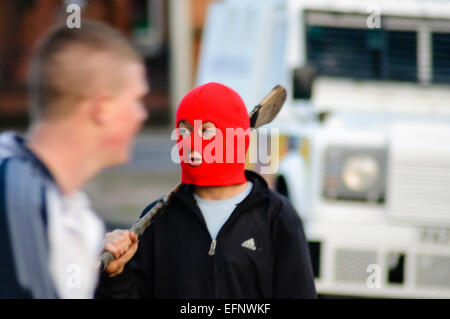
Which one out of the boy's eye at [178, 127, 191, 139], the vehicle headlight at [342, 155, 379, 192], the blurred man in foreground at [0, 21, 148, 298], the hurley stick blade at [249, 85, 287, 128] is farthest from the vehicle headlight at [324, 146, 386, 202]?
the blurred man in foreground at [0, 21, 148, 298]

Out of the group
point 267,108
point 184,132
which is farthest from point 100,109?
point 267,108

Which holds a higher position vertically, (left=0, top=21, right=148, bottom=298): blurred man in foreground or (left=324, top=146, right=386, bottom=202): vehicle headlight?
(left=0, top=21, right=148, bottom=298): blurred man in foreground

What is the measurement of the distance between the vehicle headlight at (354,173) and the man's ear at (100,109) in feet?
11.6

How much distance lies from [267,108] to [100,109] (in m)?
1.14

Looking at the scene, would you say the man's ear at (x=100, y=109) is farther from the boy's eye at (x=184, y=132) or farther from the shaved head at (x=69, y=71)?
the boy's eye at (x=184, y=132)

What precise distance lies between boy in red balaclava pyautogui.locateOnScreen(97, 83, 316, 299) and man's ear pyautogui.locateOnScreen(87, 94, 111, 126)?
0.76 metres

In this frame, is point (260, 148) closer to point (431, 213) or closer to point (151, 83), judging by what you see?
point (431, 213)

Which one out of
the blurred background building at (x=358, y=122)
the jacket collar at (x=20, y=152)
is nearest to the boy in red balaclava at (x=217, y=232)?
the jacket collar at (x=20, y=152)

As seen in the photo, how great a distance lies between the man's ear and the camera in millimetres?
2006

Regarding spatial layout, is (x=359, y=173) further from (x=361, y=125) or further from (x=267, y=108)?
(x=267, y=108)

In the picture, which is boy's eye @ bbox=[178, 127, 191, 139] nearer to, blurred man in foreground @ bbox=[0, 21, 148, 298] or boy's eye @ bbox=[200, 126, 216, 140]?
boy's eye @ bbox=[200, 126, 216, 140]

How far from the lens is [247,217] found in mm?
2742

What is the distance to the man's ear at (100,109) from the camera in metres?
2.01
